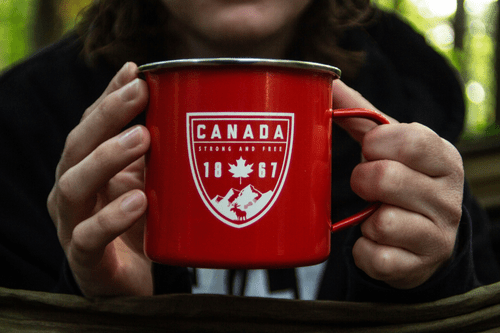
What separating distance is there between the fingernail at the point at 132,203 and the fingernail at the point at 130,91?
6.5 inches

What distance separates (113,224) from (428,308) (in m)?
0.61

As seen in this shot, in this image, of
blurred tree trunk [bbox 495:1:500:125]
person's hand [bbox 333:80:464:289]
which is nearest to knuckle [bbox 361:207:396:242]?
person's hand [bbox 333:80:464:289]

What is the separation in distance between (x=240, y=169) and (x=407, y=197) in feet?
0.99

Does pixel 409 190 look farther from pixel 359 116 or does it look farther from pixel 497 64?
pixel 497 64

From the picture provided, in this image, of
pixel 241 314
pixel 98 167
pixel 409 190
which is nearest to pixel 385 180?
pixel 409 190

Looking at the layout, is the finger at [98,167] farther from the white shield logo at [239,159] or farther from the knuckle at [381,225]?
the knuckle at [381,225]

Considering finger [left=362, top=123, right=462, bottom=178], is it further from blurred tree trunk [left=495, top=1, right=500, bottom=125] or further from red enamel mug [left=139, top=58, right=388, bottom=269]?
blurred tree trunk [left=495, top=1, right=500, bottom=125]

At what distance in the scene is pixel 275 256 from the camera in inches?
27.0

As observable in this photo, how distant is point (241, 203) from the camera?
2.16ft

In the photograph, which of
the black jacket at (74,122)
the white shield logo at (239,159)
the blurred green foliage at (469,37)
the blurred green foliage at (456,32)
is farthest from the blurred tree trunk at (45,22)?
the white shield logo at (239,159)

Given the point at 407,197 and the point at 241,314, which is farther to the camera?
the point at 241,314

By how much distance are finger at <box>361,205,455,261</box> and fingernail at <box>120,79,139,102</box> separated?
0.47m

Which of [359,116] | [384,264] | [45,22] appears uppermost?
[45,22]

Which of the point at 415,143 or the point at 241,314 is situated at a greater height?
the point at 415,143
